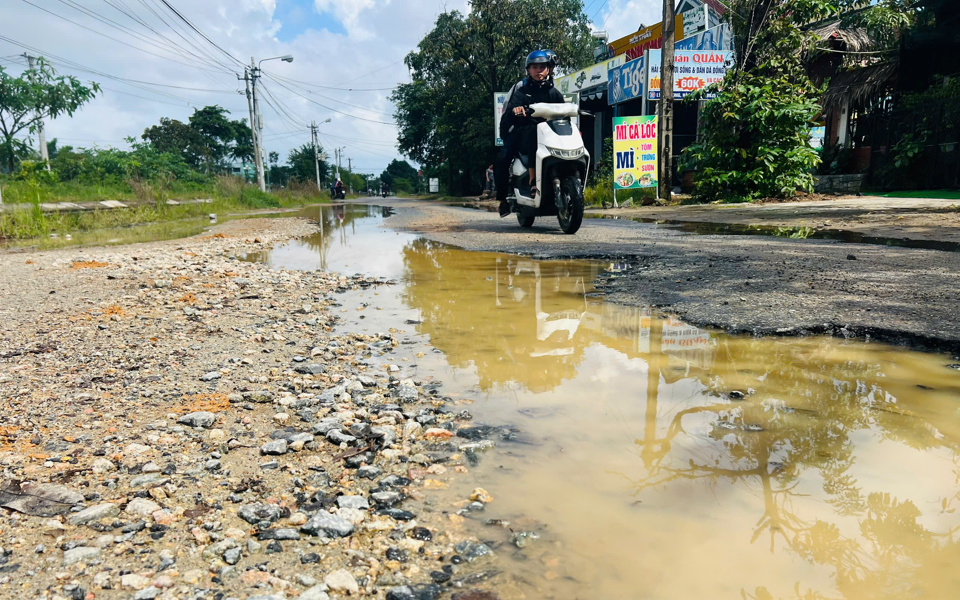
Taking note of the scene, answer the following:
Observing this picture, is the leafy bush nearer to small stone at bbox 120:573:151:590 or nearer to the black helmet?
the black helmet

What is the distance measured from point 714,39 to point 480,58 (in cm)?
1089

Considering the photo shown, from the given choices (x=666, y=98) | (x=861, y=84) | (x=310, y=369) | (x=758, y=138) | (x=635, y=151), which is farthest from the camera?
(x=861, y=84)

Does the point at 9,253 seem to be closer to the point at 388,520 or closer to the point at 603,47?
the point at 388,520

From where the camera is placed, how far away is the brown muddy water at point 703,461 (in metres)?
1.24

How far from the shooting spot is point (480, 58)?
24.1 meters

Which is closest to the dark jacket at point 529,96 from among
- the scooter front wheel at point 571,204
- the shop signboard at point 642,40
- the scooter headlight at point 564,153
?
the scooter headlight at point 564,153

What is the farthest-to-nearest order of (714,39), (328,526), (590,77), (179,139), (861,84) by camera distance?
(179,139)
(590,77)
(714,39)
(861,84)
(328,526)

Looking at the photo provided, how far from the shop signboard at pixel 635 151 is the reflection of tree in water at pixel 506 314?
769 centimetres

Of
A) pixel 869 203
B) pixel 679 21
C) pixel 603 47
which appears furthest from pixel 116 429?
pixel 603 47

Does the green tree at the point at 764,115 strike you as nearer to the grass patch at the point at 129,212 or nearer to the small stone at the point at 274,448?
the grass patch at the point at 129,212

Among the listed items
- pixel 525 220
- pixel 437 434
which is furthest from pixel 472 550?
pixel 525 220

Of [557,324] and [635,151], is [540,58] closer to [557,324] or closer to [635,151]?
[557,324]

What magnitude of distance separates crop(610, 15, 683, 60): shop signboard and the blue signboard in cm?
175

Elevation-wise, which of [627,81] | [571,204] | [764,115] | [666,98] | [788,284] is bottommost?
[788,284]
